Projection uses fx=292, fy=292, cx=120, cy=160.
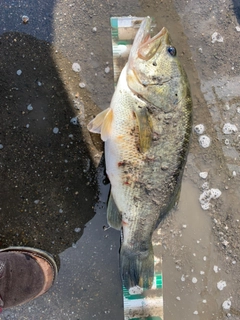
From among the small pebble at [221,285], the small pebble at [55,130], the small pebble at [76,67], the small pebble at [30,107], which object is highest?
the small pebble at [76,67]

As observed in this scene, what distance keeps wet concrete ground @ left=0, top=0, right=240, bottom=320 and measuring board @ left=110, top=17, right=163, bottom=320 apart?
0.22 ft

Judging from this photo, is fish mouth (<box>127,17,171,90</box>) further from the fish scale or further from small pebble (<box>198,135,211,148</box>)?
small pebble (<box>198,135,211,148</box>)

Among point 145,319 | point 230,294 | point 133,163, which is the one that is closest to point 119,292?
point 145,319

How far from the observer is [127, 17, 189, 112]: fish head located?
6.84 feet

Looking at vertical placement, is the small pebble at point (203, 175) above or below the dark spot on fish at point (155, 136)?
below

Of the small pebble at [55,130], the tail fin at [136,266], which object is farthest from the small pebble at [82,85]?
the tail fin at [136,266]

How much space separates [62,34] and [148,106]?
1.16m

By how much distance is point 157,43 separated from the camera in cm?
214

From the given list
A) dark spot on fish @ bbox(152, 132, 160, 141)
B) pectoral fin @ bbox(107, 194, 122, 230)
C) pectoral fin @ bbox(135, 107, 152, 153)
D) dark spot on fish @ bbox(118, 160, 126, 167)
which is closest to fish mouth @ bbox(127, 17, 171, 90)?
pectoral fin @ bbox(135, 107, 152, 153)

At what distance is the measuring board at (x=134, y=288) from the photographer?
2.59 metres

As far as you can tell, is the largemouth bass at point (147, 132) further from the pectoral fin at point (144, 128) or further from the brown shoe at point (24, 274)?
the brown shoe at point (24, 274)

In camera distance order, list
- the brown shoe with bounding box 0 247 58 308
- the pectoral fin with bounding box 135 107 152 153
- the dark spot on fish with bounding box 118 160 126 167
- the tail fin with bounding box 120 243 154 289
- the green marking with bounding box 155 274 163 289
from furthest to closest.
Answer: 1. the green marking with bounding box 155 274 163 289
2. the brown shoe with bounding box 0 247 58 308
3. the tail fin with bounding box 120 243 154 289
4. the dark spot on fish with bounding box 118 160 126 167
5. the pectoral fin with bounding box 135 107 152 153

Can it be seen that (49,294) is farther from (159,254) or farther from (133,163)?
(133,163)

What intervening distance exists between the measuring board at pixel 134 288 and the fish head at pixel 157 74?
0.45 meters
